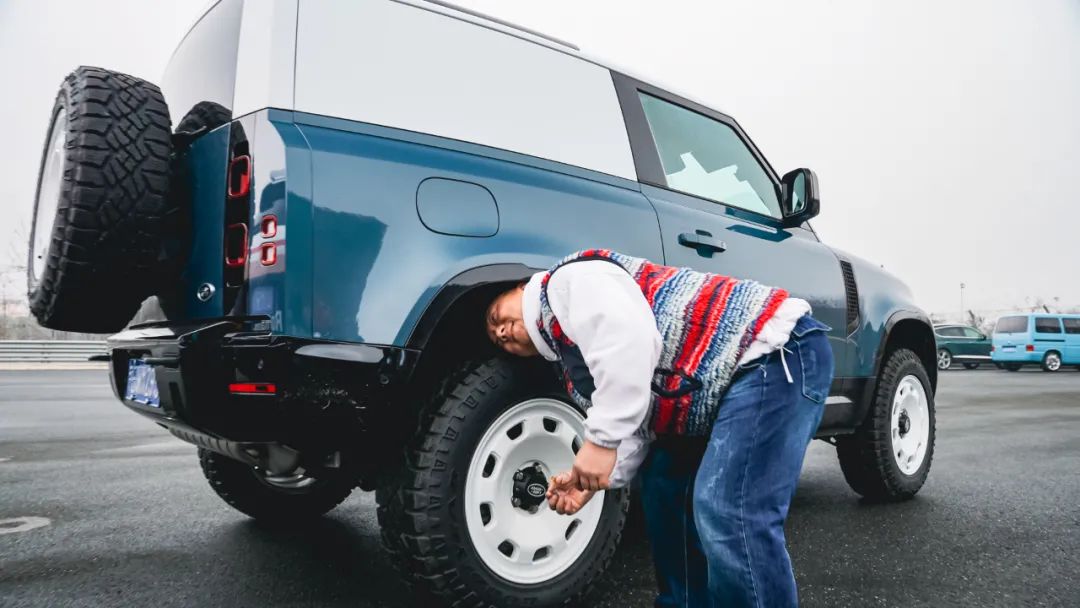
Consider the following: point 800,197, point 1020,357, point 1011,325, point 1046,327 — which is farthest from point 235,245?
point 1046,327

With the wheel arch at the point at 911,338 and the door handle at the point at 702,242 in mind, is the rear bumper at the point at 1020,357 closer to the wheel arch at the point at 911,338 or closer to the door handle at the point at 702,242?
the wheel arch at the point at 911,338

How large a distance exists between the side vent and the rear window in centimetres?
1897

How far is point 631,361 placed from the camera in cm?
138

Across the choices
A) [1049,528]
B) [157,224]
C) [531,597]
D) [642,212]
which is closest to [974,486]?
[1049,528]

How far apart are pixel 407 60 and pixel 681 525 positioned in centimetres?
155

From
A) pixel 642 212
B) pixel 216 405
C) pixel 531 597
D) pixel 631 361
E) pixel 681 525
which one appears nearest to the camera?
pixel 631 361

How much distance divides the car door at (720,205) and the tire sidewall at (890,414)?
18.7 inches

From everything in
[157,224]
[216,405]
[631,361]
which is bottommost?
[216,405]

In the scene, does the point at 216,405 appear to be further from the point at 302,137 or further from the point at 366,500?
the point at 366,500

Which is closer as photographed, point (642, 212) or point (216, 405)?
point (216, 405)

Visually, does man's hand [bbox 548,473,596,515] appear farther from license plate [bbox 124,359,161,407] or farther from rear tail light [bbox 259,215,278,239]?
license plate [bbox 124,359,161,407]

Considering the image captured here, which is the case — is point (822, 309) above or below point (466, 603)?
above

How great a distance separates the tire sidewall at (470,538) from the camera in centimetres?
183

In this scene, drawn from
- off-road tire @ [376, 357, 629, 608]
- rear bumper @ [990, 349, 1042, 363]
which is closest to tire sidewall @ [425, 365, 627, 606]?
off-road tire @ [376, 357, 629, 608]
